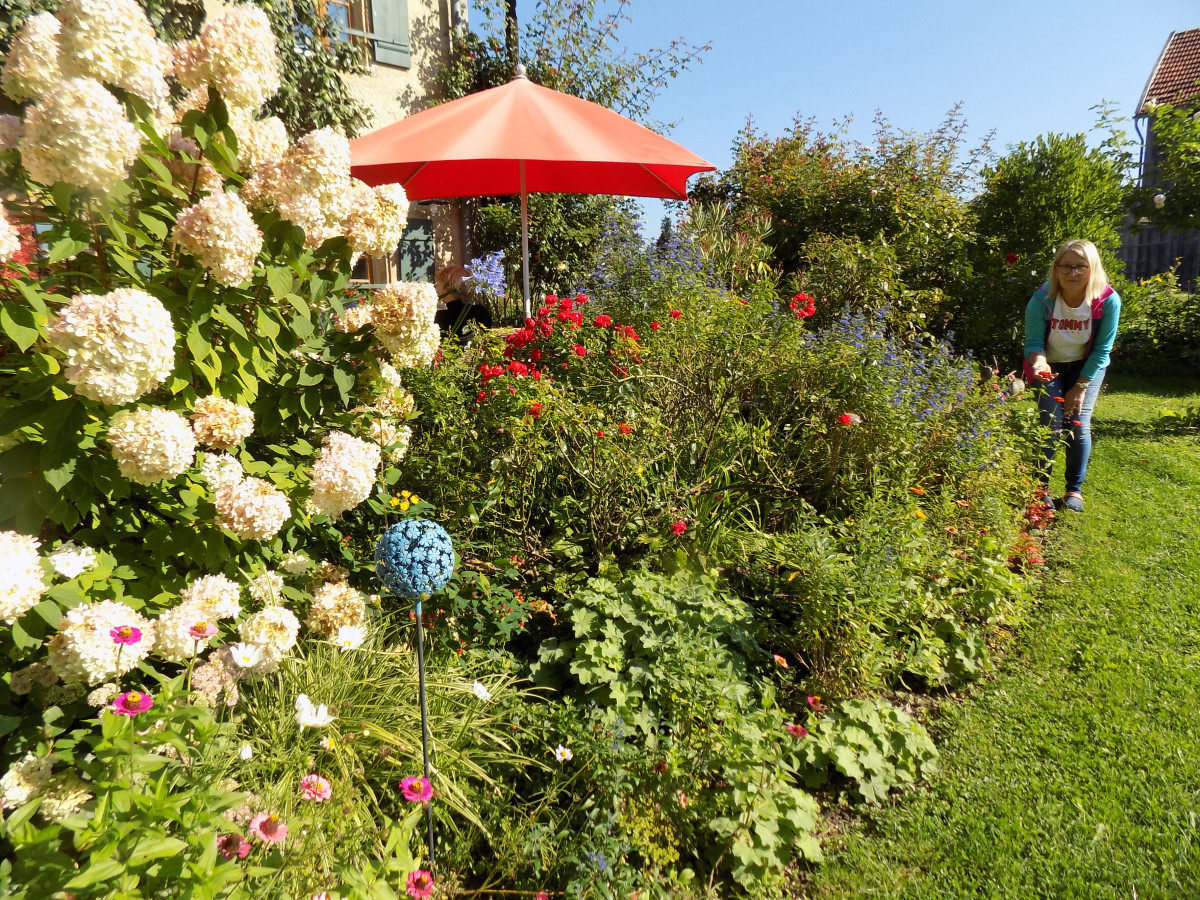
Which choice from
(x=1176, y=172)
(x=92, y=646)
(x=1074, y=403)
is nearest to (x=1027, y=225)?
(x=1176, y=172)

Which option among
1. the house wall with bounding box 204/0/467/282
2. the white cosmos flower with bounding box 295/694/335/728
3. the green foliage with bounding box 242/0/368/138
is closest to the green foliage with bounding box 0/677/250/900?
the white cosmos flower with bounding box 295/694/335/728

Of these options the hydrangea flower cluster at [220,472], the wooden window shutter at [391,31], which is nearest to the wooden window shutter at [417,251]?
the wooden window shutter at [391,31]

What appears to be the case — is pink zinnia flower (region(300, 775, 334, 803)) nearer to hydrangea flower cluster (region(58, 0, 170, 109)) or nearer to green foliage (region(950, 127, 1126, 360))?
hydrangea flower cluster (region(58, 0, 170, 109))

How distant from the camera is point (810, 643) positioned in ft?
9.09

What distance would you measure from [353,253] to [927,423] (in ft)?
10.5

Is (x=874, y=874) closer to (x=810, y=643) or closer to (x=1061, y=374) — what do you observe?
(x=810, y=643)

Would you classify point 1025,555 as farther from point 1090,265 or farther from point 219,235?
point 219,235

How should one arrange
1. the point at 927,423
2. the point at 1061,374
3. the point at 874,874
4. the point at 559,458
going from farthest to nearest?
the point at 1061,374 < the point at 927,423 < the point at 559,458 < the point at 874,874

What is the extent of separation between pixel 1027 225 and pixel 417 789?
29.5 ft

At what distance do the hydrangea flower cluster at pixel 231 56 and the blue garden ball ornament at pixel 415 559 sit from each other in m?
1.22

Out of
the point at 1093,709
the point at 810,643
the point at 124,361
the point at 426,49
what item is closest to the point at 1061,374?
the point at 1093,709

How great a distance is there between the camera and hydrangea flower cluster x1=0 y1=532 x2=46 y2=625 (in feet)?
4.53

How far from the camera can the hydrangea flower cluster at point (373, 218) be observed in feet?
6.92

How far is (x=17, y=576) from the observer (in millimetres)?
1399
